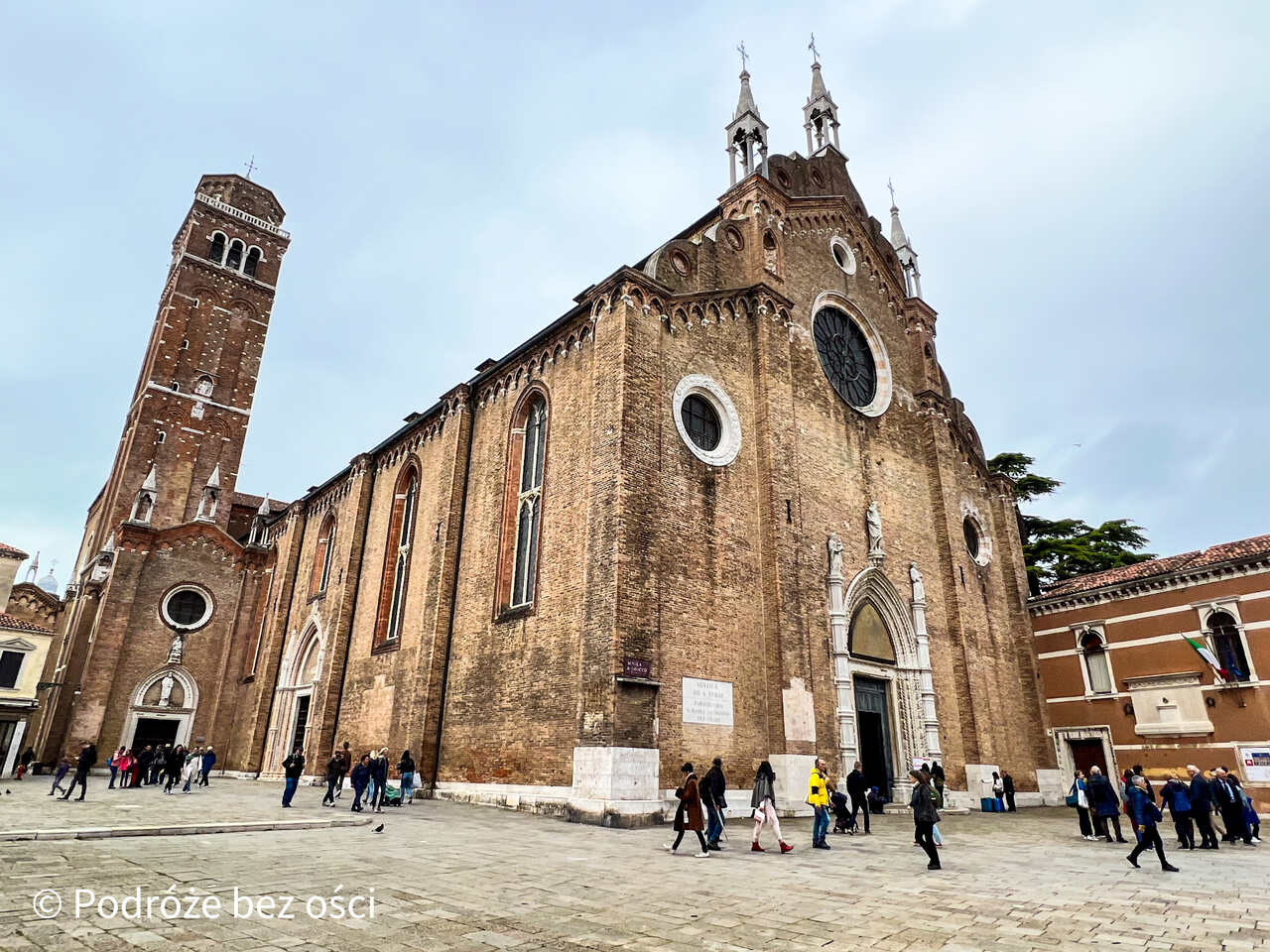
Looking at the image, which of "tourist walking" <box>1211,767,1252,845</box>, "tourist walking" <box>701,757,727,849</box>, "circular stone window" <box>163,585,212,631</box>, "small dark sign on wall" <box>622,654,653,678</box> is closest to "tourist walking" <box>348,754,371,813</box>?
"small dark sign on wall" <box>622,654,653,678</box>

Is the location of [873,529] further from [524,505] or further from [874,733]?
[524,505]

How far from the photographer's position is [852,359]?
925 inches

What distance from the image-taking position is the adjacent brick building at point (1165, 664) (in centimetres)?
1942

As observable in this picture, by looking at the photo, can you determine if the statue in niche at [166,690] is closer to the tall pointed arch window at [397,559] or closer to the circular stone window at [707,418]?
the tall pointed arch window at [397,559]

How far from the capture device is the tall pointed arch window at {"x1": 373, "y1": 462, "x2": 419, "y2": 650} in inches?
902

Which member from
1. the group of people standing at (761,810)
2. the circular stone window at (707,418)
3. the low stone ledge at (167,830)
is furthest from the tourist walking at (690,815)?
the circular stone window at (707,418)

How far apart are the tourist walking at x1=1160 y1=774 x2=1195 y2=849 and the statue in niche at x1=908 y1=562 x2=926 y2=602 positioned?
27.9 ft

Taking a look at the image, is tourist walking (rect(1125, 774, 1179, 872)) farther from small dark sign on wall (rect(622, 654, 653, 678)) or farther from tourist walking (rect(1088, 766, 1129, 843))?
small dark sign on wall (rect(622, 654, 653, 678))

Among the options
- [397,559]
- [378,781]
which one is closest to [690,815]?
[378,781]

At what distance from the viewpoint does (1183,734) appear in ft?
67.2

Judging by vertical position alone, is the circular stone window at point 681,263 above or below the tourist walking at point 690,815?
above

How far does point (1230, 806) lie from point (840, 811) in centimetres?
688

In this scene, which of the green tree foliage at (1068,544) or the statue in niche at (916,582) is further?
the green tree foliage at (1068,544)

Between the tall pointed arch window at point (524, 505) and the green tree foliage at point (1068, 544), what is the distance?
2286 centimetres
